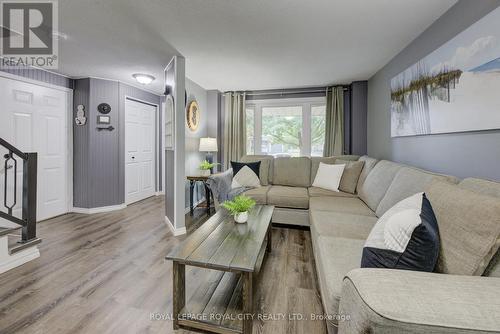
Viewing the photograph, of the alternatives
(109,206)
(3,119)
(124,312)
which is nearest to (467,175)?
(124,312)

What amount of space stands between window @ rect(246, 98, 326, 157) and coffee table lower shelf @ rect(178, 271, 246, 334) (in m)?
3.12

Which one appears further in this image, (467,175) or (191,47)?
(191,47)

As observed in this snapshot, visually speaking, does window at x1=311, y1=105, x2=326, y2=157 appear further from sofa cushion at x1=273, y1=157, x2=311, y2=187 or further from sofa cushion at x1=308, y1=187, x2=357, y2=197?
sofa cushion at x1=308, y1=187, x2=357, y2=197

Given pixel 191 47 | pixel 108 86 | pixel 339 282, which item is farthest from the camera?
pixel 108 86

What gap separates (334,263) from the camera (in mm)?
1313

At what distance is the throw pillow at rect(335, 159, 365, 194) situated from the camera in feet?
10.2

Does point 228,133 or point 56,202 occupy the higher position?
point 228,133

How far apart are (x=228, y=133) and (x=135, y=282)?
3.22 m

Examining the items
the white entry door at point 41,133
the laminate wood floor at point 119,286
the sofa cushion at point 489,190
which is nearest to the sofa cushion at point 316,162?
the laminate wood floor at point 119,286

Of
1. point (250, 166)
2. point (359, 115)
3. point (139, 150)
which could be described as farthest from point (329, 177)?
point (139, 150)

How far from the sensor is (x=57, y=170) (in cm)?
363

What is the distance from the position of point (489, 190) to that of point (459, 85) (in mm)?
1028

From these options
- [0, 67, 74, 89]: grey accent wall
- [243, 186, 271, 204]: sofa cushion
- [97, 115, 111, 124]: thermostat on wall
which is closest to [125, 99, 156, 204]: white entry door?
[97, 115, 111, 124]: thermostat on wall

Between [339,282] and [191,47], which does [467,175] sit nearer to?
[339,282]
